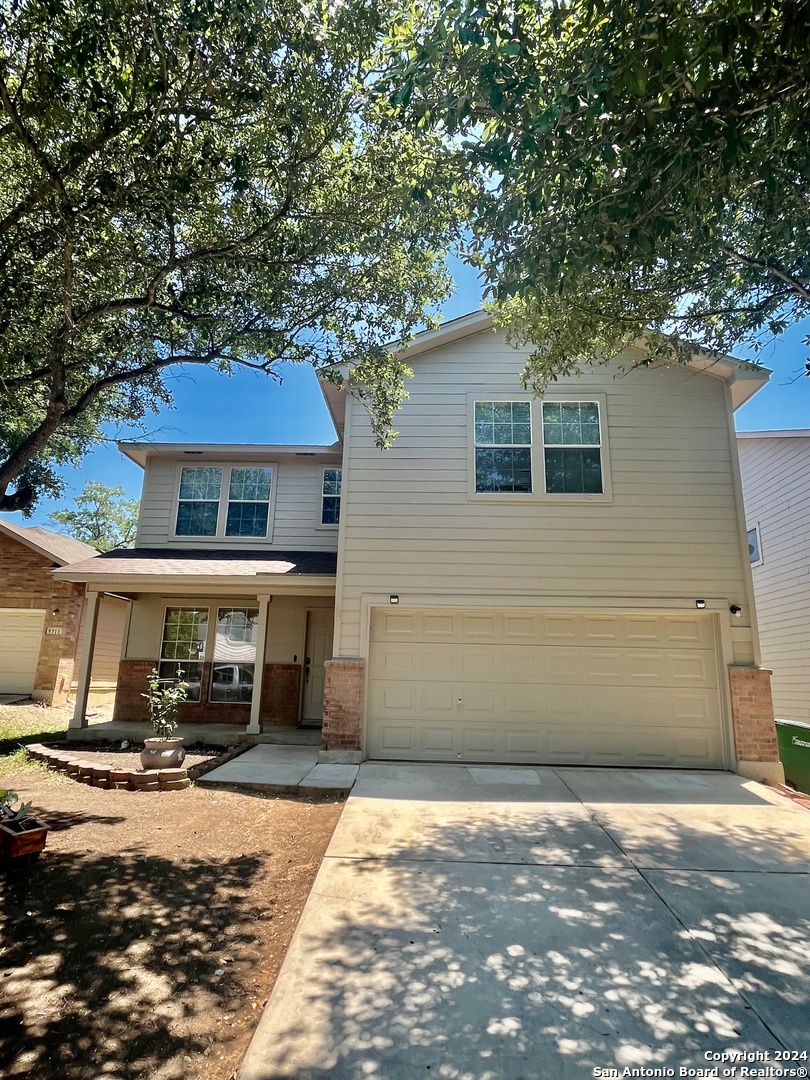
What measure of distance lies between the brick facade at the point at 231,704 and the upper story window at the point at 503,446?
5.33 metres

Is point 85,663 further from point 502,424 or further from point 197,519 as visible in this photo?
point 502,424

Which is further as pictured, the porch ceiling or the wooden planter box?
the porch ceiling

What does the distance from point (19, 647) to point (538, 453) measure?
13.7m

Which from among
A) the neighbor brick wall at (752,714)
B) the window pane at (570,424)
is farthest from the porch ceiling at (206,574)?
the neighbor brick wall at (752,714)

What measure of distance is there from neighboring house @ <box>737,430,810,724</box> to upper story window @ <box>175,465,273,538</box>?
9856mm

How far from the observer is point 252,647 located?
11148 mm

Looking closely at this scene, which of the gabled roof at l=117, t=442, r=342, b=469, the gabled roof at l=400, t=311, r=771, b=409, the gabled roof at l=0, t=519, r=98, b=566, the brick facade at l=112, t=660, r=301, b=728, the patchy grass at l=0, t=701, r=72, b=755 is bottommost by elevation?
the patchy grass at l=0, t=701, r=72, b=755

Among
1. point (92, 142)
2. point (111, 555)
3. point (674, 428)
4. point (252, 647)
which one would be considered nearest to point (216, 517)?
point (111, 555)

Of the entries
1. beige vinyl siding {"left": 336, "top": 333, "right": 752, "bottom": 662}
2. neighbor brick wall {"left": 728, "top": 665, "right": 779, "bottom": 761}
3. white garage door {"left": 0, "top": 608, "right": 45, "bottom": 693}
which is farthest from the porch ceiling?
neighbor brick wall {"left": 728, "top": 665, "right": 779, "bottom": 761}

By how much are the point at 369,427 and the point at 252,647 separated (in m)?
5.15

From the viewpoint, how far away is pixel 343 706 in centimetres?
802

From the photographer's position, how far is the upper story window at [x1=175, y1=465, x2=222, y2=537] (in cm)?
1166

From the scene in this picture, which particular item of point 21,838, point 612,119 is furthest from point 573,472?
point 21,838

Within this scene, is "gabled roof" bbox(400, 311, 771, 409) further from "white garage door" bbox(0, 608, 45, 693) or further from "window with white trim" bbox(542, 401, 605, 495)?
"white garage door" bbox(0, 608, 45, 693)
